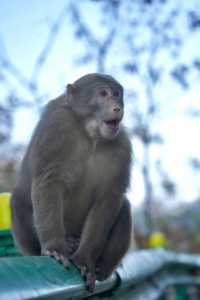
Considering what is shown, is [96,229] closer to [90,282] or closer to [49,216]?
[49,216]

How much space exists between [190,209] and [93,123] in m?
23.5

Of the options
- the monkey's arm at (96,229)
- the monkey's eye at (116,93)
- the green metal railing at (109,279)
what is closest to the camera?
the green metal railing at (109,279)

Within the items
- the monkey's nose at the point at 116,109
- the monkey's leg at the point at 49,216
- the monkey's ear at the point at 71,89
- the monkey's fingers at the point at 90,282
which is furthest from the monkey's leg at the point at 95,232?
the monkey's ear at the point at 71,89

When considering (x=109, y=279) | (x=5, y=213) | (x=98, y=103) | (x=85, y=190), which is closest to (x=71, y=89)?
(x=98, y=103)

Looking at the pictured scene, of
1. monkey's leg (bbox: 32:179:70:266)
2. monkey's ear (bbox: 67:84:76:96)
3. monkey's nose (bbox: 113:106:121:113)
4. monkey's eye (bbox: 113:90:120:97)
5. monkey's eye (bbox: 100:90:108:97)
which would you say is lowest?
monkey's leg (bbox: 32:179:70:266)

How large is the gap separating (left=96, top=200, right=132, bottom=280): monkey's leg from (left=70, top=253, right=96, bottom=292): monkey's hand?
0.17 metres

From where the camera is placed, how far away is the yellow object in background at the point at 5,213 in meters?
4.78

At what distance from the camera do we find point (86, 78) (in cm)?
502

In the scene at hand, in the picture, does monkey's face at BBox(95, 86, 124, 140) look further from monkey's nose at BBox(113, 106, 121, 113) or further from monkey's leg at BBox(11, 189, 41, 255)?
monkey's leg at BBox(11, 189, 41, 255)

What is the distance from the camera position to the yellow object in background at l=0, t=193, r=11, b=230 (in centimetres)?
478

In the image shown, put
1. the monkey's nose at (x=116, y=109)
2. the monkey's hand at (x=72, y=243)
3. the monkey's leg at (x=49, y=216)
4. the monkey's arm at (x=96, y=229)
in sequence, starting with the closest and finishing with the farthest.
A: the monkey's leg at (x=49, y=216) < the monkey's arm at (x=96, y=229) < the monkey's hand at (x=72, y=243) < the monkey's nose at (x=116, y=109)

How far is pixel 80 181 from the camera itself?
4633 mm

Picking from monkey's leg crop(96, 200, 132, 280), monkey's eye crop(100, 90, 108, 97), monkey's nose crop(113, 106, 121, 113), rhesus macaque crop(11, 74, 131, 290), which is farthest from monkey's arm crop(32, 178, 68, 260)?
monkey's eye crop(100, 90, 108, 97)

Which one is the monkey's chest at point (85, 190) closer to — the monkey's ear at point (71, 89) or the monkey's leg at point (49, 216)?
the monkey's leg at point (49, 216)
